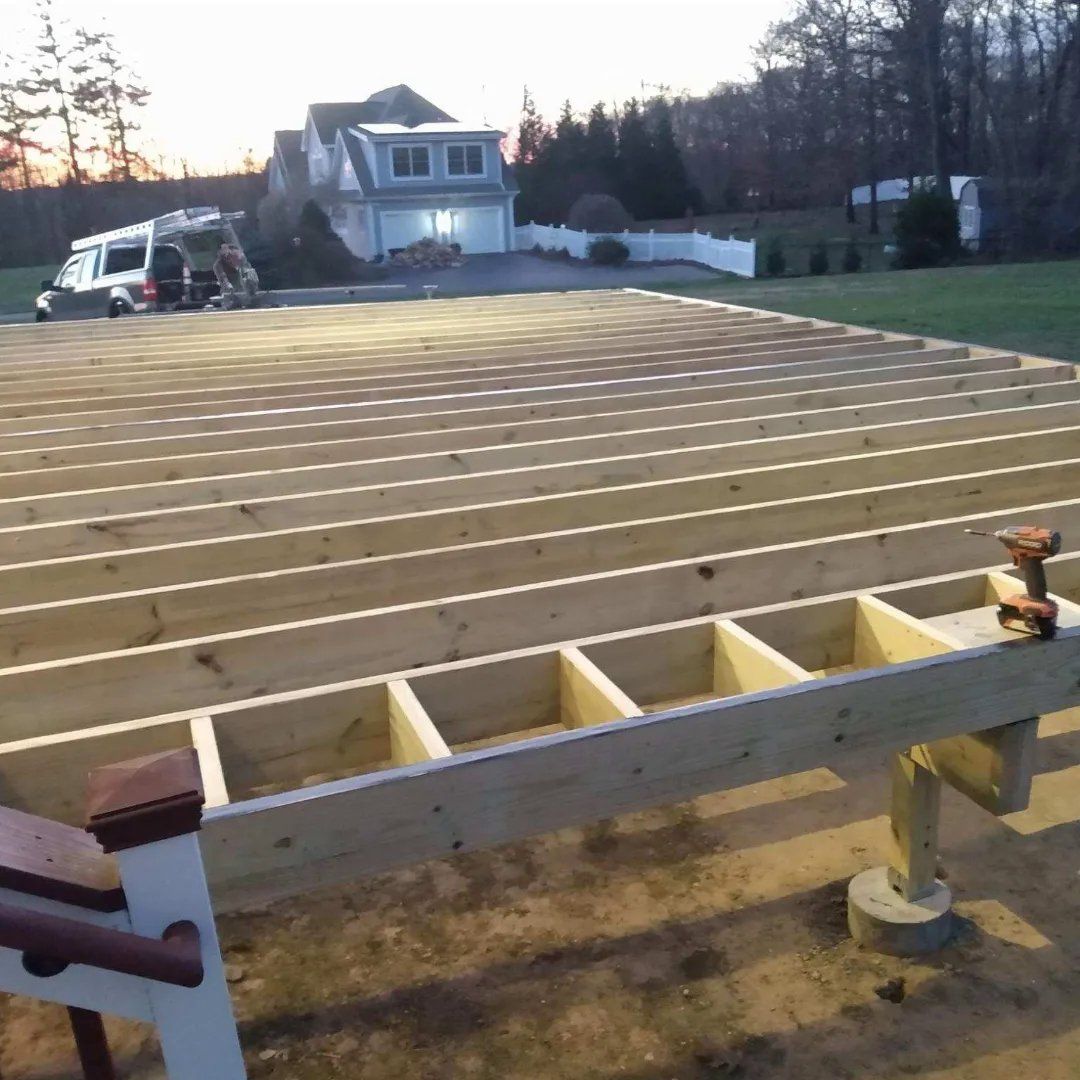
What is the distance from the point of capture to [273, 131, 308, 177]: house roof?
142ft

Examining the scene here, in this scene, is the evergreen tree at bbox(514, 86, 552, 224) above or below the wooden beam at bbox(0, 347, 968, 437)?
above

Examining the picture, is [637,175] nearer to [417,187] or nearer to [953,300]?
[417,187]

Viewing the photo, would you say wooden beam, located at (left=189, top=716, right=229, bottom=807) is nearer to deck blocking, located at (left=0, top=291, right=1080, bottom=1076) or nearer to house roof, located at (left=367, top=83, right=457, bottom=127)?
deck blocking, located at (left=0, top=291, right=1080, bottom=1076)

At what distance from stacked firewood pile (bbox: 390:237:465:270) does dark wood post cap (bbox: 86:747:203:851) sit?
31909 millimetres

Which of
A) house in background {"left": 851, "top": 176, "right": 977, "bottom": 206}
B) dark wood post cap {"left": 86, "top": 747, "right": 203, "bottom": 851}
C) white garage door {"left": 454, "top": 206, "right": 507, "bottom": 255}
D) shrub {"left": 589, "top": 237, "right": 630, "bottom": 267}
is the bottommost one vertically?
dark wood post cap {"left": 86, "top": 747, "right": 203, "bottom": 851}

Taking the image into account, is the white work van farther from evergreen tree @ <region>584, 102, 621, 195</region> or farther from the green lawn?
evergreen tree @ <region>584, 102, 621, 195</region>

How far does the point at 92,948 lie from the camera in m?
1.32

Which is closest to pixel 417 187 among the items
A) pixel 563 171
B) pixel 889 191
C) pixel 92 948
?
pixel 563 171

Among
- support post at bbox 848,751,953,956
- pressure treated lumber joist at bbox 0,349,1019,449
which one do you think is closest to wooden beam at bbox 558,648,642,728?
support post at bbox 848,751,953,956

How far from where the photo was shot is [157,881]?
1.55 metres

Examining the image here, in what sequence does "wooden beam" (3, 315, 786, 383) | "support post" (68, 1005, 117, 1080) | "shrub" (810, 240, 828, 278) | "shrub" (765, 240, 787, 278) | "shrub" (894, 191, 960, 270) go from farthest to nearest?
"shrub" (765, 240, 787, 278) < "shrub" (810, 240, 828, 278) < "shrub" (894, 191, 960, 270) < "wooden beam" (3, 315, 786, 383) < "support post" (68, 1005, 117, 1080)

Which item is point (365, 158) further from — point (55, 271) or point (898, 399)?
point (898, 399)

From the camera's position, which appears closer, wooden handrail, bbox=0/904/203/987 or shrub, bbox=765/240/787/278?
wooden handrail, bbox=0/904/203/987

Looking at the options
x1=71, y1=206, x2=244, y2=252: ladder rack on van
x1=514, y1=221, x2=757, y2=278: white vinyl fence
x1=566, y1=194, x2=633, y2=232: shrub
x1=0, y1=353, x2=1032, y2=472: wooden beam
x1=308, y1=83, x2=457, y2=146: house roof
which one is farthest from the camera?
x1=308, y1=83, x2=457, y2=146: house roof
